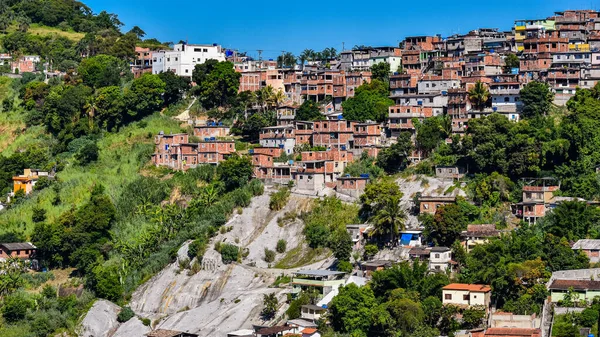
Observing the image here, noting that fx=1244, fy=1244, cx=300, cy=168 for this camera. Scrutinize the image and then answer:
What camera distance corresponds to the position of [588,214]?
59250 mm

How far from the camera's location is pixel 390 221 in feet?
205

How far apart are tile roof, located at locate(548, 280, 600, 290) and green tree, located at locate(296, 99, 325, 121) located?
2573 cm

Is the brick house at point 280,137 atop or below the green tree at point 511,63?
below

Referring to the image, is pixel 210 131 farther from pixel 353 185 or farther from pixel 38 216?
pixel 353 185

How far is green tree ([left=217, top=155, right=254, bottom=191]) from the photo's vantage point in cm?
7225

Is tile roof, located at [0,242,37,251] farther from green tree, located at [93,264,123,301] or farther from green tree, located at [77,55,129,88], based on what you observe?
green tree, located at [77,55,129,88]

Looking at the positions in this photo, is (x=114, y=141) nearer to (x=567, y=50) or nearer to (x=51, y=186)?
(x=51, y=186)

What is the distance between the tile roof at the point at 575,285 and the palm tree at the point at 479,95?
61.9ft

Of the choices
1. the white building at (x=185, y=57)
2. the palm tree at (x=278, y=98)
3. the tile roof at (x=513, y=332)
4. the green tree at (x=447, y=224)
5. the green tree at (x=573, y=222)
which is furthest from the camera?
the white building at (x=185, y=57)

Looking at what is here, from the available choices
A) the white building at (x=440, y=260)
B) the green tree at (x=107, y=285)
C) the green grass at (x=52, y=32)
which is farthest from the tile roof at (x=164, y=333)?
the green grass at (x=52, y=32)

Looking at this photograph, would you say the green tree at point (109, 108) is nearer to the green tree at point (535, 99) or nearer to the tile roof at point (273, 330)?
the green tree at point (535, 99)

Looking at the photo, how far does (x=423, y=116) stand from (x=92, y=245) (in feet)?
67.9

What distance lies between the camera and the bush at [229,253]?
66.0 meters

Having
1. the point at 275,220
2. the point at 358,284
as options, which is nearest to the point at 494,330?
the point at 358,284
